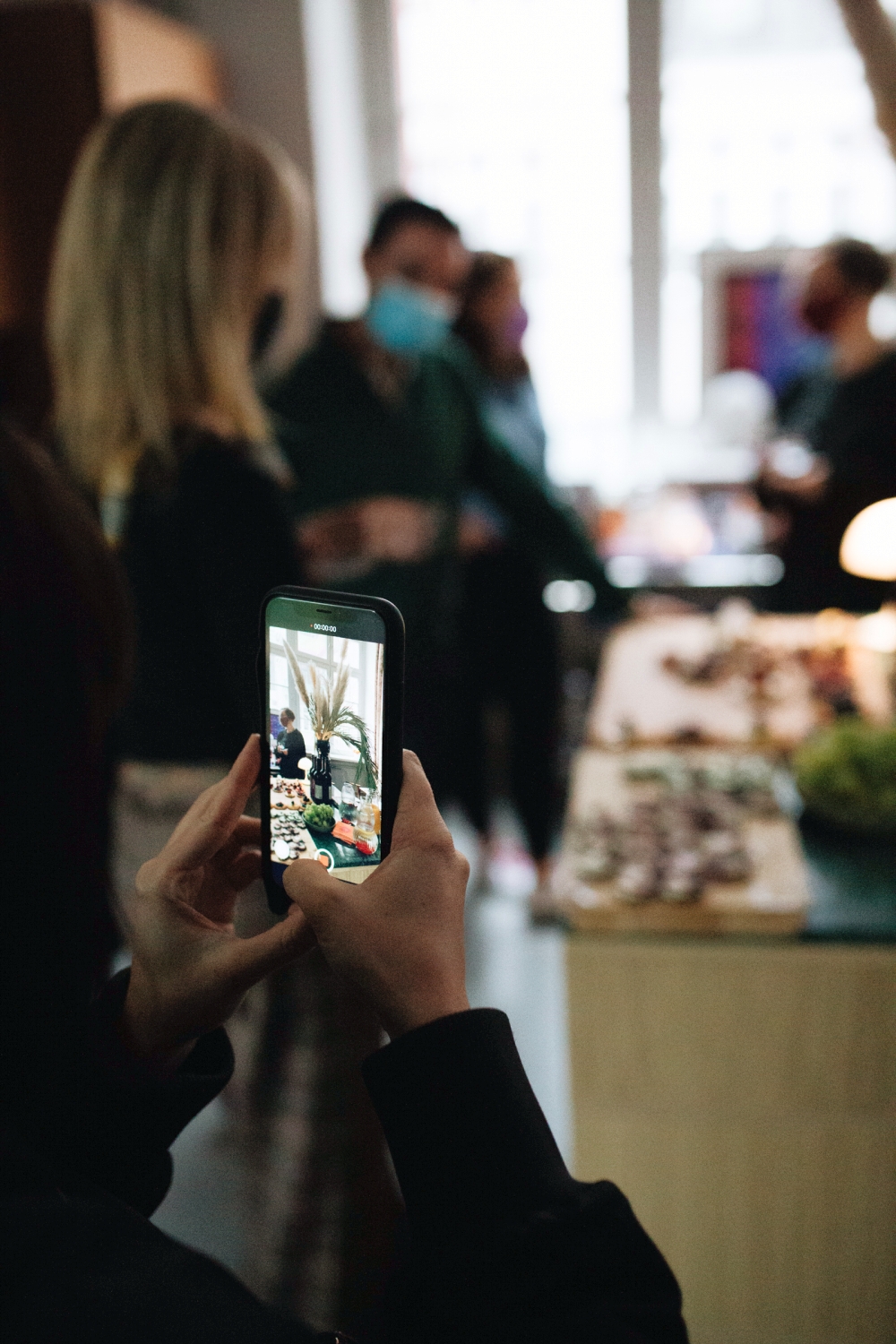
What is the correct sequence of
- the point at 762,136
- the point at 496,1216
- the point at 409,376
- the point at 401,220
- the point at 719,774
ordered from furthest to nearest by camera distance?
the point at 762,136 < the point at 401,220 < the point at 719,774 < the point at 409,376 < the point at 496,1216

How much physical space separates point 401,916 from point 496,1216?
0.09m

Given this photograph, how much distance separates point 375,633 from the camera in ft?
1.08

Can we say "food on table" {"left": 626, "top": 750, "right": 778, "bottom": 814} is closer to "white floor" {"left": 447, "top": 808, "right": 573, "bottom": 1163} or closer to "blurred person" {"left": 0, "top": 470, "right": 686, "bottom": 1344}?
"white floor" {"left": 447, "top": 808, "right": 573, "bottom": 1163}

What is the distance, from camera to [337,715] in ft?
1.10

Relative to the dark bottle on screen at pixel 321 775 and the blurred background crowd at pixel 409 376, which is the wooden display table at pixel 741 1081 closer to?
the blurred background crowd at pixel 409 376

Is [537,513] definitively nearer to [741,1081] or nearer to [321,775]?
[741,1081]

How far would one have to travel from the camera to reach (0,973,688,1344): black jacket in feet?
0.99

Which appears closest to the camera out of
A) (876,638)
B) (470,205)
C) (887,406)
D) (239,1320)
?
Result: (239,1320)

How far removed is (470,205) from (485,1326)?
3.96 m

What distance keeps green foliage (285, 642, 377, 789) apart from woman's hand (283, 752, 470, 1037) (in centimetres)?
1

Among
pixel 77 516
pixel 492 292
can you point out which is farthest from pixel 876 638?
pixel 77 516

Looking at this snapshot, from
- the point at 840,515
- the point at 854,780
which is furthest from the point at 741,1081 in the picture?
the point at 840,515

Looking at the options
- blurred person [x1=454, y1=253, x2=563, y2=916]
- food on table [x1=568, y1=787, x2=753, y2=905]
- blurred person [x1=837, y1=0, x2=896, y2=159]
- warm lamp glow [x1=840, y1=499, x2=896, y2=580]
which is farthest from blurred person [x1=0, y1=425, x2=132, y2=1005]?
blurred person [x1=454, y1=253, x2=563, y2=916]

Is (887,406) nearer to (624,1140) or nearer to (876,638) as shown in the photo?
(624,1140)
